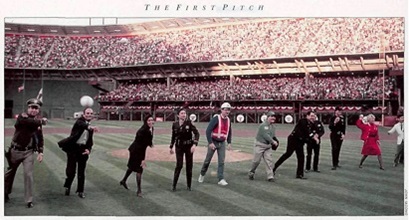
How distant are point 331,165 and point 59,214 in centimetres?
589

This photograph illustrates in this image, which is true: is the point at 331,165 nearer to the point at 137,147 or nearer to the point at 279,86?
the point at 137,147

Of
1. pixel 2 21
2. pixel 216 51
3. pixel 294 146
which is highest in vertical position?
pixel 216 51

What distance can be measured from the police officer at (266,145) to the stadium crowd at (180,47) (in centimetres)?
1016

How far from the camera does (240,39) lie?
20.7 metres

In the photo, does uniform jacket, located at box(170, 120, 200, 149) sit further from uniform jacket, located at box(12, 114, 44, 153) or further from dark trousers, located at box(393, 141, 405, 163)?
dark trousers, located at box(393, 141, 405, 163)

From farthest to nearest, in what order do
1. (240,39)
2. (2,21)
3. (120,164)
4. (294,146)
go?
(240,39), (120,164), (294,146), (2,21)

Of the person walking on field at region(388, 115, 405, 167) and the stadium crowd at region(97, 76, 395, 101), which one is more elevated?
the stadium crowd at region(97, 76, 395, 101)

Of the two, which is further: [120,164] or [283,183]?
[120,164]

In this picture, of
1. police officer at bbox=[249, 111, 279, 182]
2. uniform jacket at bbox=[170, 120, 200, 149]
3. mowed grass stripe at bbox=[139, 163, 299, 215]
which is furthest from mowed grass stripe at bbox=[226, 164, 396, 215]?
uniform jacket at bbox=[170, 120, 200, 149]

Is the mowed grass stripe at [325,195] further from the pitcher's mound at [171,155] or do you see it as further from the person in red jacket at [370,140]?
the pitcher's mound at [171,155]

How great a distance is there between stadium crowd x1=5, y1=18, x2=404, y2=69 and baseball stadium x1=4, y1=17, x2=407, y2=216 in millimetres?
86

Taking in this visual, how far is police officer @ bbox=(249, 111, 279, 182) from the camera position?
681 centimetres

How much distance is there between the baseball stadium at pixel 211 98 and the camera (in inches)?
217

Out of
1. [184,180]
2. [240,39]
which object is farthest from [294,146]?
[240,39]
